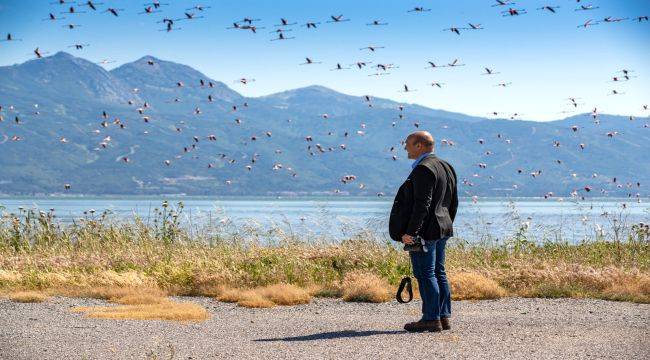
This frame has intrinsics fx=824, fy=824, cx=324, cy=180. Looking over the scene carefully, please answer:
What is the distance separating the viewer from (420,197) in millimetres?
10102

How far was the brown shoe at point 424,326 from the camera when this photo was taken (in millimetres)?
10664

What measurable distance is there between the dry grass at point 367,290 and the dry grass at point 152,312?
2870 millimetres

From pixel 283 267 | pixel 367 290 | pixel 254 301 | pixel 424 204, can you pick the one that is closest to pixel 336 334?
pixel 424 204

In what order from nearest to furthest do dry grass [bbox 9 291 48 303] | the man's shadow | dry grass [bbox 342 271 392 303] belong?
the man's shadow
dry grass [bbox 9 291 48 303]
dry grass [bbox 342 271 392 303]

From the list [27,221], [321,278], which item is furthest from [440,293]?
[27,221]

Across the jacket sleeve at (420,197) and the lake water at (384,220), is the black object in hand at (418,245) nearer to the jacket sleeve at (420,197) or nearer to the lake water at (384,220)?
the jacket sleeve at (420,197)

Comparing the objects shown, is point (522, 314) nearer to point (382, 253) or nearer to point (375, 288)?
point (375, 288)

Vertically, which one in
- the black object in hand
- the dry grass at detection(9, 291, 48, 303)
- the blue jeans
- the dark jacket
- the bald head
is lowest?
the dry grass at detection(9, 291, 48, 303)

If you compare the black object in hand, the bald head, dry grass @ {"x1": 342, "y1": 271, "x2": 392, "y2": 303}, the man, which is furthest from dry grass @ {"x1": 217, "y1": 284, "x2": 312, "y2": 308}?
the bald head

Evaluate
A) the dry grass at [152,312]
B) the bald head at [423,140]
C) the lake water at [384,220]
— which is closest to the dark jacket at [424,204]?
the bald head at [423,140]

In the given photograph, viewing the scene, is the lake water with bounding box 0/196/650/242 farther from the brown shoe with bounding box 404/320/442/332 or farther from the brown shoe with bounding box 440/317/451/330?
the brown shoe with bounding box 404/320/442/332

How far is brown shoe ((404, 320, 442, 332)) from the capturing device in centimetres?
1066

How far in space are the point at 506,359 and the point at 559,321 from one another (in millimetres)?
3288

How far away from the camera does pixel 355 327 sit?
11.5m
